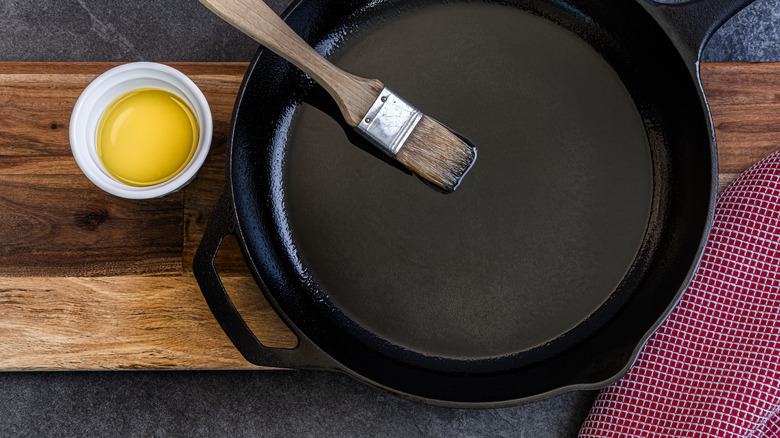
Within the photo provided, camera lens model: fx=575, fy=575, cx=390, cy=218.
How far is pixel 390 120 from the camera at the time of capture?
0.62m

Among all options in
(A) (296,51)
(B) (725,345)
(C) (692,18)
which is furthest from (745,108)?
(A) (296,51)

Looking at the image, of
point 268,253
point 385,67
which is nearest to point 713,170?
point 385,67

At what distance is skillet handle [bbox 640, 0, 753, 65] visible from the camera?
0.54 m

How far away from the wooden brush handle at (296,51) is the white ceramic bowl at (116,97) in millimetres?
84

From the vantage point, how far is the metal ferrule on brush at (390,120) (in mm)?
611

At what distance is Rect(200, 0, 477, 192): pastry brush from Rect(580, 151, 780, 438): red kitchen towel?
0.30 m

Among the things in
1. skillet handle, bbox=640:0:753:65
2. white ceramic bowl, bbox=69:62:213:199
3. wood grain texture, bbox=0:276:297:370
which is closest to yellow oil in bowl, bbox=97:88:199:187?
white ceramic bowl, bbox=69:62:213:199

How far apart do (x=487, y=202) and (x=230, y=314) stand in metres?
0.30

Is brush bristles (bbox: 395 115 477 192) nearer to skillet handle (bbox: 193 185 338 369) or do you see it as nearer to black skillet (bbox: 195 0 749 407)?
black skillet (bbox: 195 0 749 407)

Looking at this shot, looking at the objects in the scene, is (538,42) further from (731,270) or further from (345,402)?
(345,402)

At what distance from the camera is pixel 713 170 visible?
57cm

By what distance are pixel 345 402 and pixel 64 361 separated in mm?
323

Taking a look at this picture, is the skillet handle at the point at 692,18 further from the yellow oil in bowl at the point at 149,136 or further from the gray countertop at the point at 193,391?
the yellow oil in bowl at the point at 149,136

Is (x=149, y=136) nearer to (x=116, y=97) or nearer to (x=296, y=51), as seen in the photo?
(x=116, y=97)
